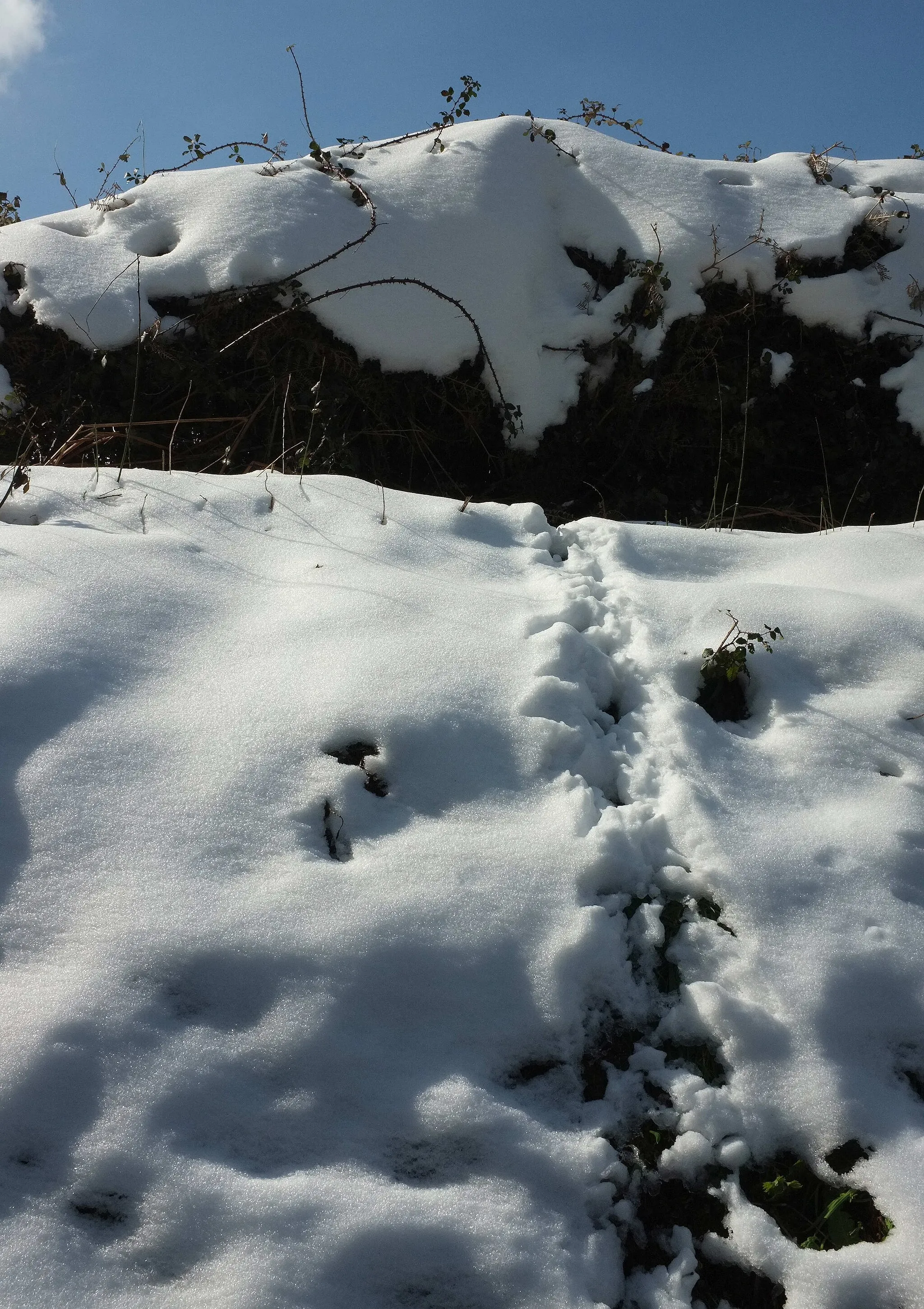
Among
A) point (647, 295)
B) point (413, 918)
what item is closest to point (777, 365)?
point (647, 295)

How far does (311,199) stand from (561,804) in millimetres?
3673

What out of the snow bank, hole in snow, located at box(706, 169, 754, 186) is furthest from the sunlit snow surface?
hole in snow, located at box(706, 169, 754, 186)

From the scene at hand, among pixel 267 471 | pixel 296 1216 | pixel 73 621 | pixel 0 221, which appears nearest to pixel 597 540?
pixel 267 471

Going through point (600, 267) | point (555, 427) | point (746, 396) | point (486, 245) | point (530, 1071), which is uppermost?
point (486, 245)

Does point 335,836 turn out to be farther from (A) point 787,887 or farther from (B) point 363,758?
(A) point 787,887

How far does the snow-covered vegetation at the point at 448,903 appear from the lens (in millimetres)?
1343

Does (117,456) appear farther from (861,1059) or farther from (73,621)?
(861,1059)

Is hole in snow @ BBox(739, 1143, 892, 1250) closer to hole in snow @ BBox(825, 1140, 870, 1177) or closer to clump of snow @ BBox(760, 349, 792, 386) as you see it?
hole in snow @ BBox(825, 1140, 870, 1177)

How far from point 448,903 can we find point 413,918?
82mm

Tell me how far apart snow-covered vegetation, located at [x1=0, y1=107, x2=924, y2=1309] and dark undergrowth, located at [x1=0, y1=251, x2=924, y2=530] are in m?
0.49

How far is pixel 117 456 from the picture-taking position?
12.5 ft

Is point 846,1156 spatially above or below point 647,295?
below

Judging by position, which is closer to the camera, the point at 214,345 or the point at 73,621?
the point at 73,621

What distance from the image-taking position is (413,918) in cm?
170
